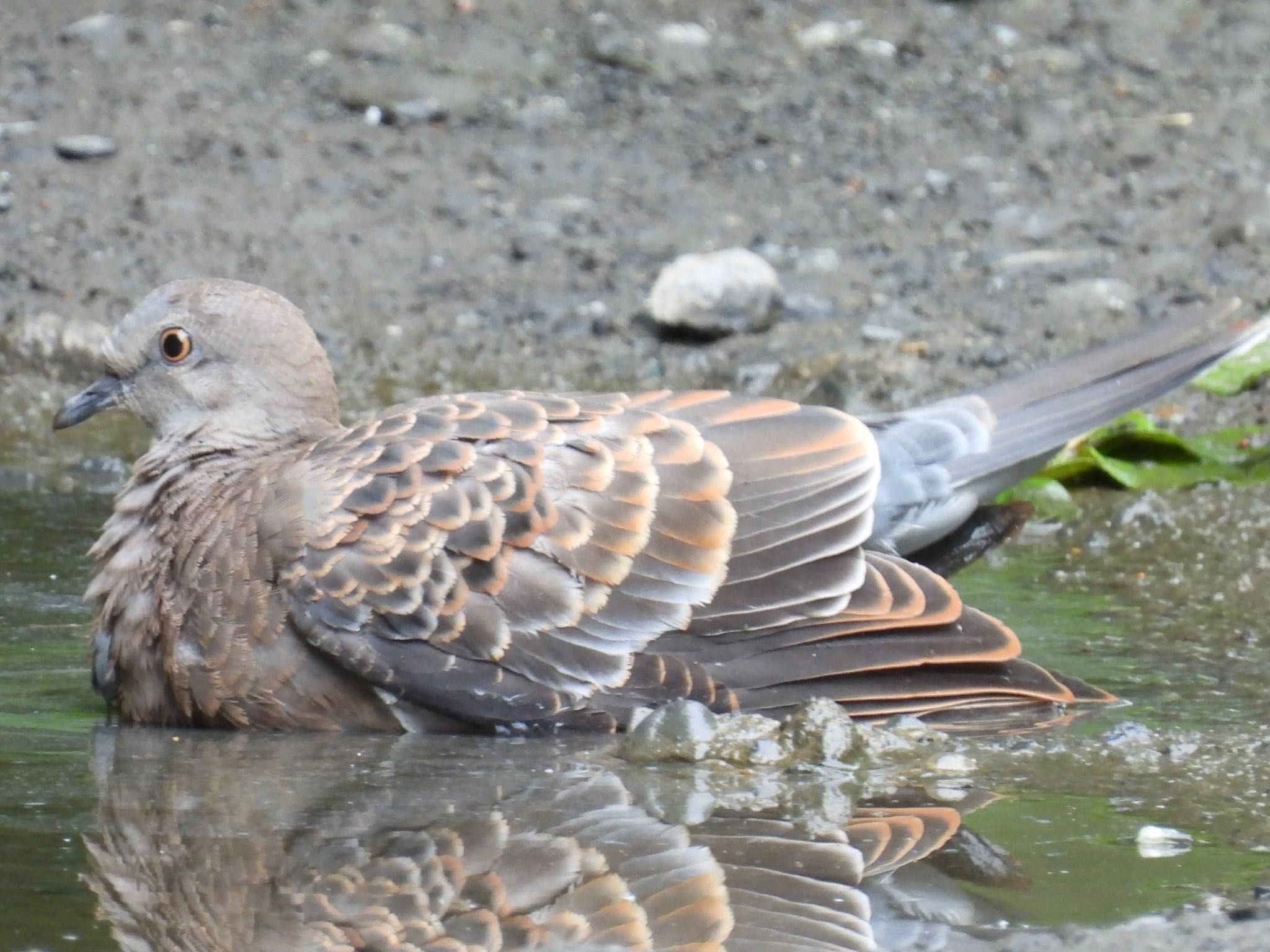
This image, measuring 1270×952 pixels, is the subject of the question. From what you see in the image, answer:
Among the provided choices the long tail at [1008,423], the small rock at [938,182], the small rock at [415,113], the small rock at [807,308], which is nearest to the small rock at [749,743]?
the long tail at [1008,423]

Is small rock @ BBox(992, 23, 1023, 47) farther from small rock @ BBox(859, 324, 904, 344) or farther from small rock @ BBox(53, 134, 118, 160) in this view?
small rock @ BBox(53, 134, 118, 160)

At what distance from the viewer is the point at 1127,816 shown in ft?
11.0

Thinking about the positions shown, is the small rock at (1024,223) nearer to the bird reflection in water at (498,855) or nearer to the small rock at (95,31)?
the small rock at (95,31)

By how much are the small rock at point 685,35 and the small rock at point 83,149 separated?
2564 mm

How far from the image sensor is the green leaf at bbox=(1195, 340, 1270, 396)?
20.9ft

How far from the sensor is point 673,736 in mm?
3773

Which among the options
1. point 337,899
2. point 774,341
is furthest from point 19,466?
point 337,899

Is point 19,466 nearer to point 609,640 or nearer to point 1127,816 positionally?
point 609,640

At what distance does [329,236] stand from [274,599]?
415 centimetres

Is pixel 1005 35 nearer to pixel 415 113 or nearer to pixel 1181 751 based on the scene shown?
pixel 415 113

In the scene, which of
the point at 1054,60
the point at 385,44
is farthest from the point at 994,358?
the point at 385,44

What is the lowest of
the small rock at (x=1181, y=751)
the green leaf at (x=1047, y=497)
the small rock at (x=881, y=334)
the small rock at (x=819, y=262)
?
the green leaf at (x=1047, y=497)

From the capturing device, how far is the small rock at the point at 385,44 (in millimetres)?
9047

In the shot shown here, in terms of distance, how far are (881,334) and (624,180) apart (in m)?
1.74
